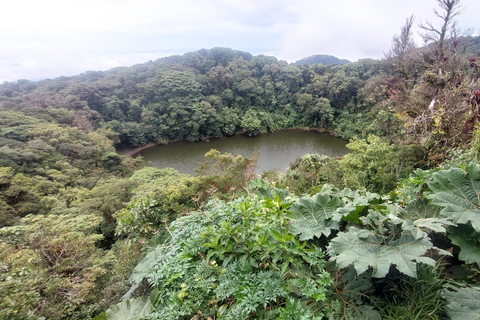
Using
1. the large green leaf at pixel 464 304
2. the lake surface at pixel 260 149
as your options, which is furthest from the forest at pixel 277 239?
the lake surface at pixel 260 149

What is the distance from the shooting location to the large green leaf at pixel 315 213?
51.2 inches

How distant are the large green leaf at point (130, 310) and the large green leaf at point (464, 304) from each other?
67.6 inches

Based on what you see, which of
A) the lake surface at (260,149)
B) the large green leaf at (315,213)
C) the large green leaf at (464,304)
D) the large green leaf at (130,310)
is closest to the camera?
the large green leaf at (464,304)

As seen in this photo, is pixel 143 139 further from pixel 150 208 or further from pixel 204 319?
pixel 204 319

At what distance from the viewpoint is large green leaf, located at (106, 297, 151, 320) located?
4.74 ft

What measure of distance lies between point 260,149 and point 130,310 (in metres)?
16.7

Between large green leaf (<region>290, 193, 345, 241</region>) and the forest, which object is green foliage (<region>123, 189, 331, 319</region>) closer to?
the forest

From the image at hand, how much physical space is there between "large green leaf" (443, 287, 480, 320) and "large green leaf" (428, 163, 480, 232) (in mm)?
313

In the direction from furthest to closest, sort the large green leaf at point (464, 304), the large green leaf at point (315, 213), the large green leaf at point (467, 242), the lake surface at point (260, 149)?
the lake surface at point (260, 149), the large green leaf at point (315, 213), the large green leaf at point (467, 242), the large green leaf at point (464, 304)

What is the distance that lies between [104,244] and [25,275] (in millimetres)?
4656

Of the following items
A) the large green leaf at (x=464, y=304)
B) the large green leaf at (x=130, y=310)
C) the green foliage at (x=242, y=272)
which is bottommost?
the large green leaf at (x=130, y=310)

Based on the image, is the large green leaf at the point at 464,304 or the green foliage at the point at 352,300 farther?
the green foliage at the point at 352,300

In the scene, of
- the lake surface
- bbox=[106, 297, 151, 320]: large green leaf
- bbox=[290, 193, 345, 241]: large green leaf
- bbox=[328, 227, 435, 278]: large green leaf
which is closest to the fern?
bbox=[328, 227, 435, 278]: large green leaf

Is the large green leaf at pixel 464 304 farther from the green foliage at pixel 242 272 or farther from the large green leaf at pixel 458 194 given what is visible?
the green foliage at pixel 242 272
